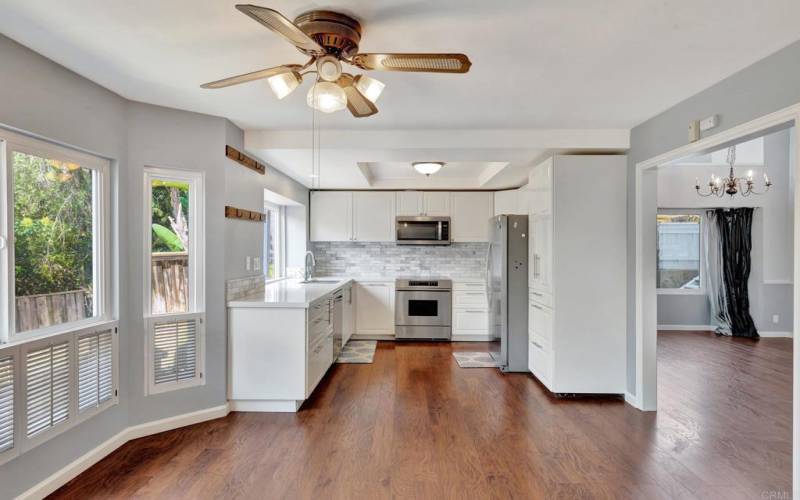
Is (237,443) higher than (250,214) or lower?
lower

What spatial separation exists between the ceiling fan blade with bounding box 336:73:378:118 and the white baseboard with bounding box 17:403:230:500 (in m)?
2.47

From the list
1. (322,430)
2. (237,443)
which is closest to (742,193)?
(322,430)

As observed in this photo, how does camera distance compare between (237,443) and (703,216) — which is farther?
(703,216)

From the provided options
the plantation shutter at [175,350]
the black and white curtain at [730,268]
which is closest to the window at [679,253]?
the black and white curtain at [730,268]

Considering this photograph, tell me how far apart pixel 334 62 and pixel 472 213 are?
13.9ft

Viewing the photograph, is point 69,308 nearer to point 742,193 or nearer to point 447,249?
point 447,249

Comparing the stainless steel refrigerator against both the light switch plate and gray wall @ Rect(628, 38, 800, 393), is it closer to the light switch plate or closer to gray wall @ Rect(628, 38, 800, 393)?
gray wall @ Rect(628, 38, 800, 393)

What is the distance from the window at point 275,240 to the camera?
509 centimetres

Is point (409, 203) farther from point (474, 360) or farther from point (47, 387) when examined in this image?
point (47, 387)

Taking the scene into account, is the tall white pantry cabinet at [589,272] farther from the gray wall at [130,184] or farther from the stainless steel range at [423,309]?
the gray wall at [130,184]

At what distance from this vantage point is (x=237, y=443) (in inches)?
101

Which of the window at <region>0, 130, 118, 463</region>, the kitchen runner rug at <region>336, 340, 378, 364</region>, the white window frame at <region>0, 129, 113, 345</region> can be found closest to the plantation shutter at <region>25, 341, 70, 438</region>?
the window at <region>0, 130, 118, 463</region>

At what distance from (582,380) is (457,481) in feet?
5.80

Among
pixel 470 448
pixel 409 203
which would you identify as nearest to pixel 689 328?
pixel 409 203
